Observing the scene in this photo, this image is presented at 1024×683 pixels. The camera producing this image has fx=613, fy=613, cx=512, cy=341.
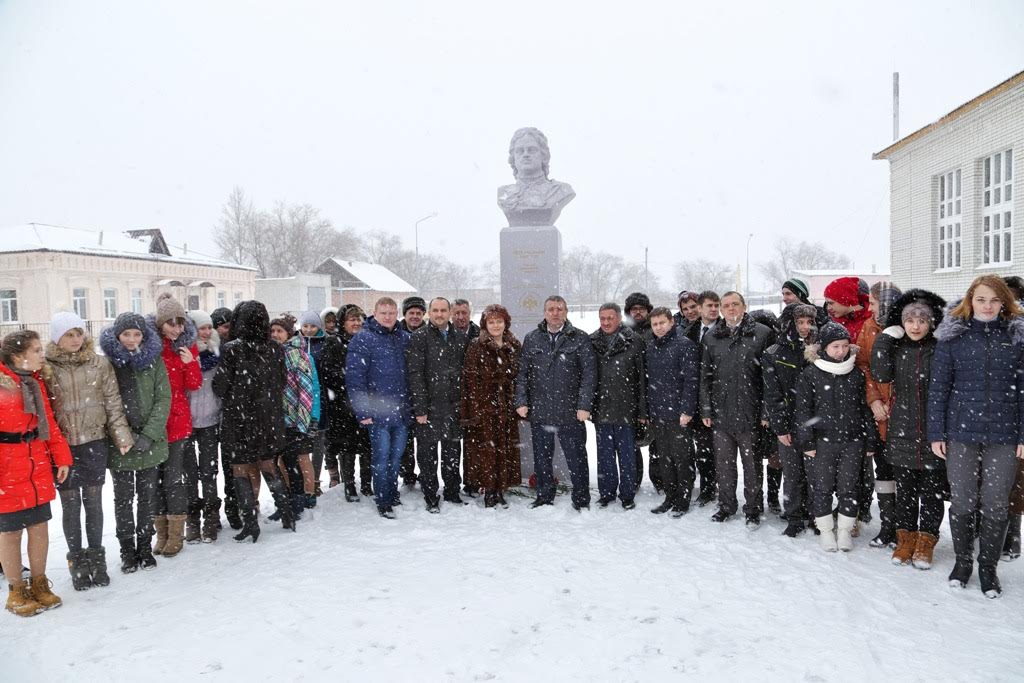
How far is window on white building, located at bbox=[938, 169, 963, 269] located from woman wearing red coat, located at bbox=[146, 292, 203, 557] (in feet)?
48.3

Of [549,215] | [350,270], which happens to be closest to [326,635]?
[549,215]

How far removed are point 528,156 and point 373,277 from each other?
132ft

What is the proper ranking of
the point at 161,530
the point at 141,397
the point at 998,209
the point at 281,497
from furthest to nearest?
the point at 998,209 → the point at 281,497 → the point at 161,530 → the point at 141,397

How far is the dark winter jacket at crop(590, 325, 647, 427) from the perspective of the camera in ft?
17.6

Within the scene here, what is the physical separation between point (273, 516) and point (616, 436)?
312 centimetres

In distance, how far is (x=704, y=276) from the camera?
66.2 m

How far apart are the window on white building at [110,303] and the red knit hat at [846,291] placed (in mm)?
28818

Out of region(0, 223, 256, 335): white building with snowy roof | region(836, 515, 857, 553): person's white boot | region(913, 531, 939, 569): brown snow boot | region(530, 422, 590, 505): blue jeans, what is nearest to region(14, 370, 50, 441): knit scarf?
region(530, 422, 590, 505): blue jeans

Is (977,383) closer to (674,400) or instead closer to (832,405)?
(832,405)

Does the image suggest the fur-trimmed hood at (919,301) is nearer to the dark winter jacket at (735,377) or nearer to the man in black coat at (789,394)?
the man in black coat at (789,394)

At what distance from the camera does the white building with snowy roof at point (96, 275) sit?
23.4 m

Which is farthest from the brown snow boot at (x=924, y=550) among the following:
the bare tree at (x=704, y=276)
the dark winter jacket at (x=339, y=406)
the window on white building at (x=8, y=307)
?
the bare tree at (x=704, y=276)

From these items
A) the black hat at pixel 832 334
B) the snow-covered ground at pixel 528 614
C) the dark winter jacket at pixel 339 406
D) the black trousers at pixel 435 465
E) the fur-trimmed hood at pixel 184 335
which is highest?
the fur-trimmed hood at pixel 184 335

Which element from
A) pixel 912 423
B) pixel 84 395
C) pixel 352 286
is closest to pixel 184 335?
pixel 84 395
